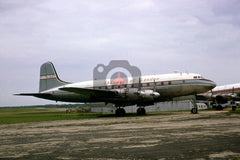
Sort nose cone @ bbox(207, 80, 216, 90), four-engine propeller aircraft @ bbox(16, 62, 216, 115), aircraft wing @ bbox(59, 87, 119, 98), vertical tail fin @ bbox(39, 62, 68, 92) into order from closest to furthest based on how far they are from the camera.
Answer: aircraft wing @ bbox(59, 87, 119, 98) → four-engine propeller aircraft @ bbox(16, 62, 216, 115) → nose cone @ bbox(207, 80, 216, 90) → vertical tail fin @ bbox(39, 62, 68, 92)

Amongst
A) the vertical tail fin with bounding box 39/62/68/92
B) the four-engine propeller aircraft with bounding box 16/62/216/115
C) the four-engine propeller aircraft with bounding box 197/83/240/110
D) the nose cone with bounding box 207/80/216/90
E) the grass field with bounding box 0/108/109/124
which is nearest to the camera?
the grass field with bounding box 0/108/109/124

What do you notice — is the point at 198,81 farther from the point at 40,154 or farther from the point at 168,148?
the point at 40,154

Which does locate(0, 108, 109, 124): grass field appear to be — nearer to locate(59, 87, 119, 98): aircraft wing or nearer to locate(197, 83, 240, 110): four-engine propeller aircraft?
locate(59, 87, 119, 98): aircraft wing

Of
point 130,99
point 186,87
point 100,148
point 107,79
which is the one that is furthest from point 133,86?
point 100,148

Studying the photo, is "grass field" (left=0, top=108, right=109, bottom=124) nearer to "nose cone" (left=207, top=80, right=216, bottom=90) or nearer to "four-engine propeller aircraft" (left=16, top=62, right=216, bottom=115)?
"four-engine propeller aircraft" (left=16, top=62, right=216, bottom=115)

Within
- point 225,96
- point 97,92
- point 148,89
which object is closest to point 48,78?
point 97,92

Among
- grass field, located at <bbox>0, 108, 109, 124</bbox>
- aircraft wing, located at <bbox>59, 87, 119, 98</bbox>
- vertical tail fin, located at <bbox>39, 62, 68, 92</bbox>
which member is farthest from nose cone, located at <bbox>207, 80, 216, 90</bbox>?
vertical tail fin, located at <bbox>39, 62, 68, 92</bbox>

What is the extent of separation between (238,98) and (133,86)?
2054 cm

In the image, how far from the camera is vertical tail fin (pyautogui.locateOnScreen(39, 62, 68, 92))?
105 ft

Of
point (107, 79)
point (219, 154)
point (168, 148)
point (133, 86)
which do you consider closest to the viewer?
point (219, 154)

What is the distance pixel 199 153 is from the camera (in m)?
5.46

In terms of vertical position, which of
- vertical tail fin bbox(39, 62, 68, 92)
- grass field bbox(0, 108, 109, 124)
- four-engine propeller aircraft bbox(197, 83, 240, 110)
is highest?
vertical tail fin bbox(39, 62, 68, 92)

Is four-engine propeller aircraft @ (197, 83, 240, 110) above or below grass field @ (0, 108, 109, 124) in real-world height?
above

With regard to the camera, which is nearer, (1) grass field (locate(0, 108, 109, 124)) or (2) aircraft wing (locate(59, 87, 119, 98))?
(1) grass field (locate(0, 108, 109, 124))
